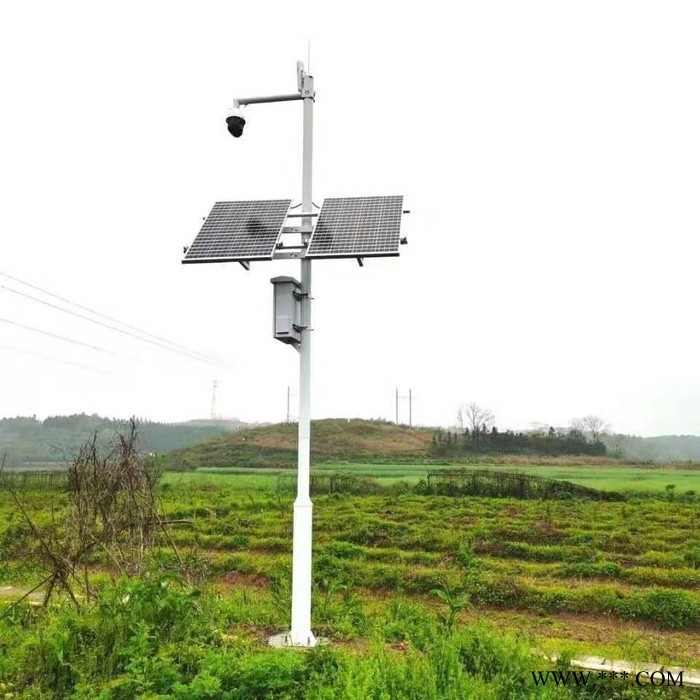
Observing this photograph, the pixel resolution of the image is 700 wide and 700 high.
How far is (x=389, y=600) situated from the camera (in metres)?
8.30

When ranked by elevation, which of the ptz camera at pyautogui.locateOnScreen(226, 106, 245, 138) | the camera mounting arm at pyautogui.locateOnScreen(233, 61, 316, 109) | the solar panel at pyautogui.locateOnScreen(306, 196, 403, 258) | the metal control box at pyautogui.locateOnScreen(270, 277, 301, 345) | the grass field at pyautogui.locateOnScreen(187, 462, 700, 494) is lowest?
the grass field at pyautogui.locateOnScreen(187, 462, 700, 494)

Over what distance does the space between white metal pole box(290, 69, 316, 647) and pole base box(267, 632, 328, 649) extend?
1 cm

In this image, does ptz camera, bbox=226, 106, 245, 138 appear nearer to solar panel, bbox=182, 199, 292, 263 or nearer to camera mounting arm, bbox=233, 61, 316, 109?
camera mounting arm, bbox=233, 61, 316, 109

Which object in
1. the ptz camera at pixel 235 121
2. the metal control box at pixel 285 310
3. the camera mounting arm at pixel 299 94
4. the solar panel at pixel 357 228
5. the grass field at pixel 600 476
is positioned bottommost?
the grass field at pixel 600 476

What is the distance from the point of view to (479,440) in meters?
44.0

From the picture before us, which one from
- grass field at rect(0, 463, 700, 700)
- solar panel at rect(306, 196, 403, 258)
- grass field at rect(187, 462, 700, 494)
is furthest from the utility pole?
grass field at rect(187, 462, 700, 494)

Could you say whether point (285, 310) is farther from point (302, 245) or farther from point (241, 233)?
point (241, 233)

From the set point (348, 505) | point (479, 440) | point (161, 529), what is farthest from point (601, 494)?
point (479, 440)

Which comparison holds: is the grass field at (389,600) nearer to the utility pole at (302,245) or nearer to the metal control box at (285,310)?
the utility pole at (302,245)

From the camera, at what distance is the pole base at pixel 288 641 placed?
4.49 metres

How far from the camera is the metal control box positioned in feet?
16.3

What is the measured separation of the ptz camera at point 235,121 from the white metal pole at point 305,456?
1.90 feet

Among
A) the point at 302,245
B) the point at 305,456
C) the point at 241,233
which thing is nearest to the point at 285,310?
the point at 302,245

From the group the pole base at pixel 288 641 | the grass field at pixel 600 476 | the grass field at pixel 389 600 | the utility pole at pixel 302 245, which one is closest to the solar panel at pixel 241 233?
the utility pole at pixel 302 245
